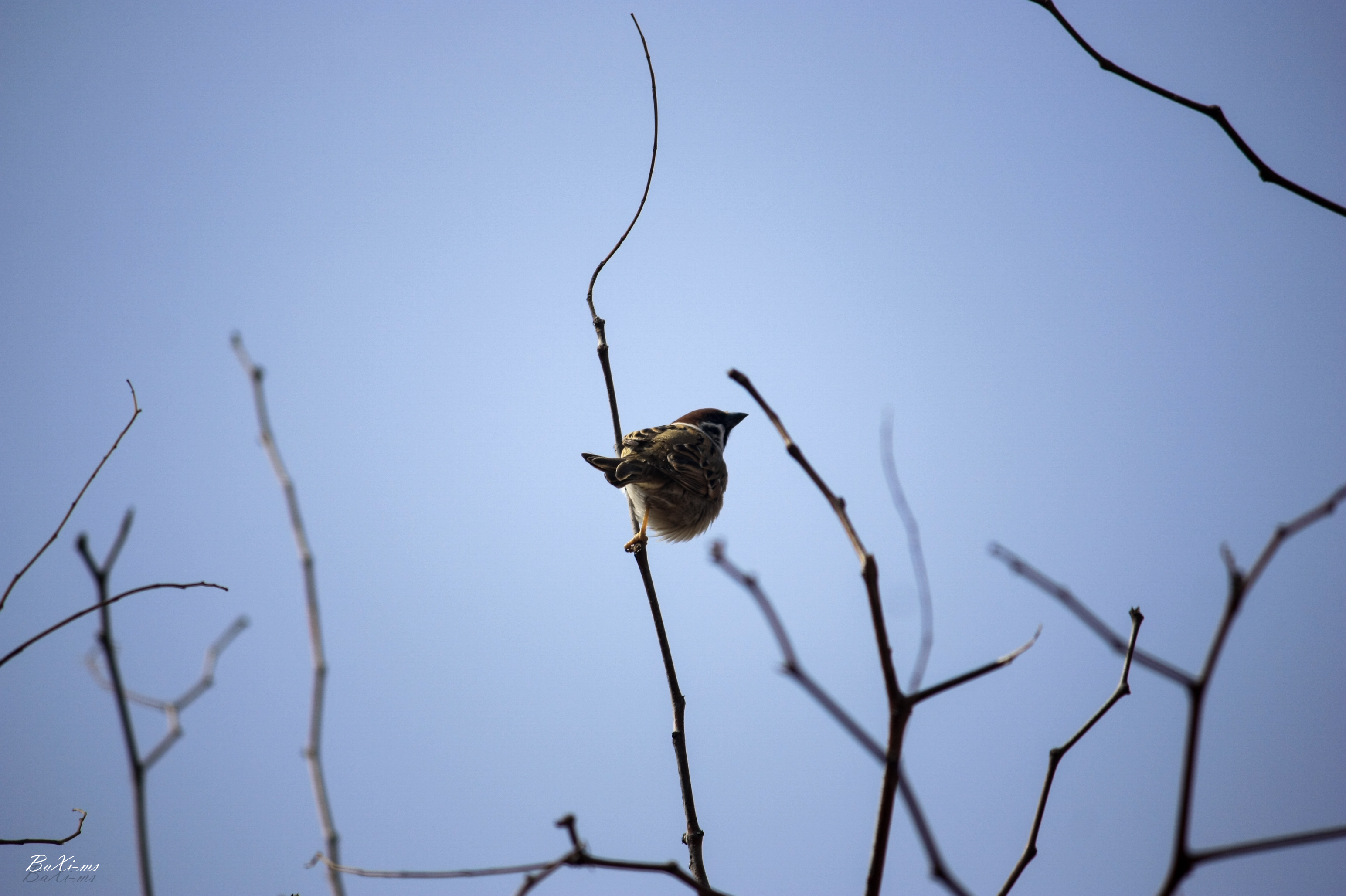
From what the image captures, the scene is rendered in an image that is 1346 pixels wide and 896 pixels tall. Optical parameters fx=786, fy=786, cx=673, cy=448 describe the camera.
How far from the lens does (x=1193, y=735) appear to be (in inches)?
36.0

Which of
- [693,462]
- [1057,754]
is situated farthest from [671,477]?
[1057,754]

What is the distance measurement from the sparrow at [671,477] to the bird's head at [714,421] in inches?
26.0

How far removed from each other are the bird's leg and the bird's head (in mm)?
1633

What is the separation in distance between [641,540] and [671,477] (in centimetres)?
122

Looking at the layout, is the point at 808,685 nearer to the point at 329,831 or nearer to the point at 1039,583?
the point at 1039,583

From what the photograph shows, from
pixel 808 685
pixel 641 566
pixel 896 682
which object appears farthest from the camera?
pixel 641 566

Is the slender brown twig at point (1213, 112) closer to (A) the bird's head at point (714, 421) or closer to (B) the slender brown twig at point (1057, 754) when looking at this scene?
(B) the slender brown twig at point (1057, 754)

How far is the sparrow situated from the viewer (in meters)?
5.12

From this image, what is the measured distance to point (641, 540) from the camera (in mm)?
4371

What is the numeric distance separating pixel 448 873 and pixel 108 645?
28.1 inches

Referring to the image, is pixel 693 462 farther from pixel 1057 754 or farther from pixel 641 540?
pixel 1057 754

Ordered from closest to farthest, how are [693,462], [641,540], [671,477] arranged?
1. [641,540]
2. [671,477]
3. [693,462]

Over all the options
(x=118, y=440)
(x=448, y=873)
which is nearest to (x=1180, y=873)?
(x=448, y=873)

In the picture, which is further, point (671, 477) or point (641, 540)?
point (671, 477)
